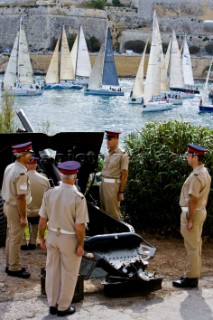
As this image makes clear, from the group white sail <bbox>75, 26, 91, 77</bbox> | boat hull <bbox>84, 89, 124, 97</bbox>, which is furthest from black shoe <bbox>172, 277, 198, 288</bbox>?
white sail <bbox>75, 26, 91, 77</bbox>

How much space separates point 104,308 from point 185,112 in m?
47.2

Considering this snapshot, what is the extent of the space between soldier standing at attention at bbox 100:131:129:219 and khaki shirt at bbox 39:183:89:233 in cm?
227

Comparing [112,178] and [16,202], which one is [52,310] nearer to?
[16,202]

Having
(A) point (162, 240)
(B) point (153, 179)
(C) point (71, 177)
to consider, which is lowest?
(A) point (162, 240)

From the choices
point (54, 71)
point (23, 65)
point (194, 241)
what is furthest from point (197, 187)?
point (54, 71)

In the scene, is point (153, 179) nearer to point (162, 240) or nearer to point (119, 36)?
point (162, 240)

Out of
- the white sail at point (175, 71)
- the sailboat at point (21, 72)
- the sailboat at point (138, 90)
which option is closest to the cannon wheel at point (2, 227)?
the sailboat at point (138, 90)

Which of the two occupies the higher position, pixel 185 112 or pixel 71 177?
pixel 71 177

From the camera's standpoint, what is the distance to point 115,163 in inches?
301

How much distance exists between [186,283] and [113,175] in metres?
1.86

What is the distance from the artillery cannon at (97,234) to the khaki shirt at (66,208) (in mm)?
708

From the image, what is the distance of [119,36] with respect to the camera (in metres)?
100

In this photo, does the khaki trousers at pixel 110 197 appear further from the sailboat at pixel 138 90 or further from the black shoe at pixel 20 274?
the sailboat at pixel 138 90

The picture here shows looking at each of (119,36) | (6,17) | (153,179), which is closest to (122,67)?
(119,36)
